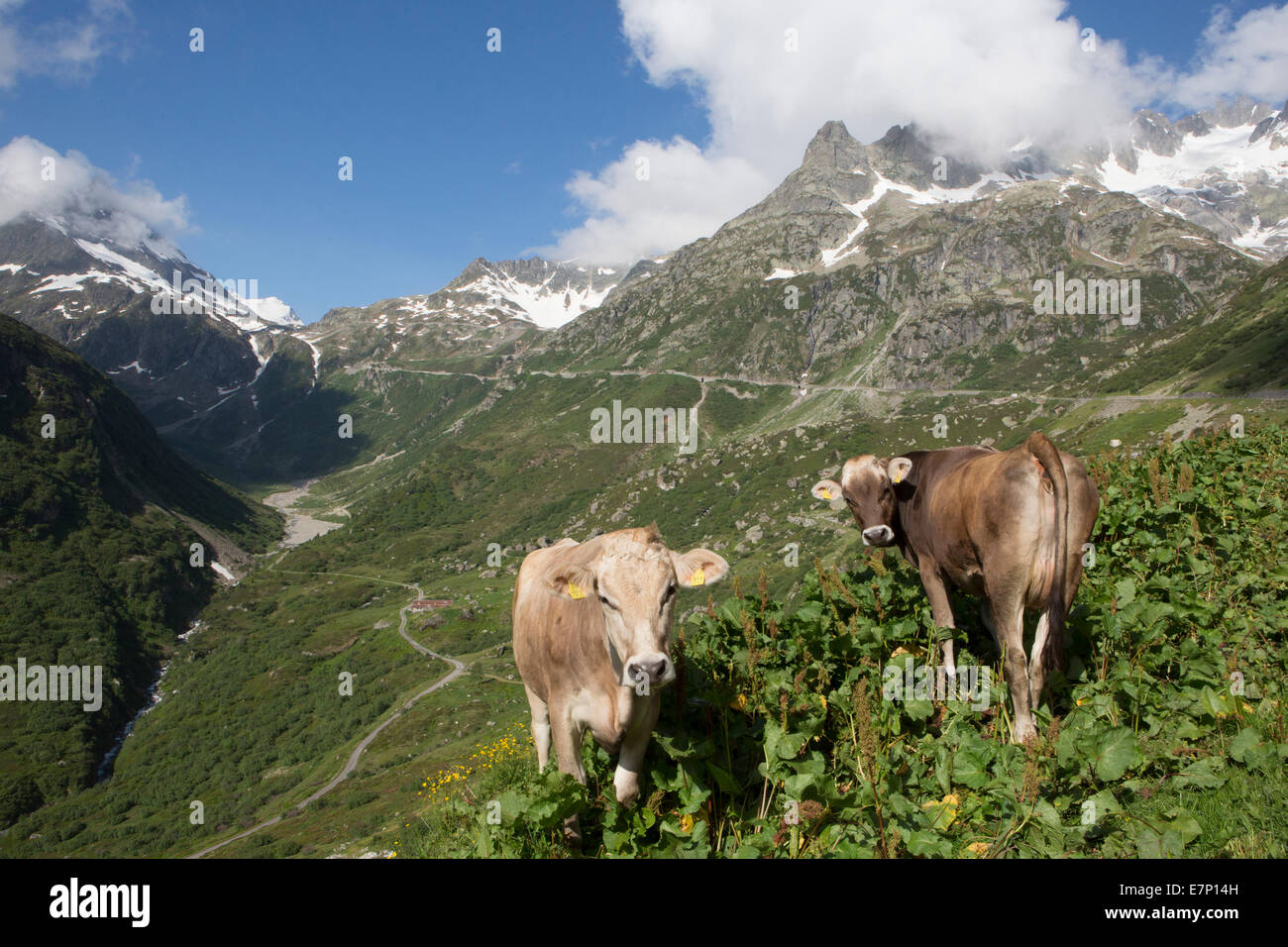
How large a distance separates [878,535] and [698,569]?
4.69 metres

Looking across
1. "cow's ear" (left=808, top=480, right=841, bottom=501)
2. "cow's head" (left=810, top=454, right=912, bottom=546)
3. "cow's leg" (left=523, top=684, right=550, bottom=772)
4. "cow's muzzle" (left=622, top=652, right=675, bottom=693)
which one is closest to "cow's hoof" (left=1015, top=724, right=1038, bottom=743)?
"cow's head" (left=810, top=454, right=912, bottom=546)

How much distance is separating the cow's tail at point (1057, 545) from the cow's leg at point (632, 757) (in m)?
4.73

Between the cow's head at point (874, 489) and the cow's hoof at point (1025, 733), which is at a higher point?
the cow's head at point (874, 489)

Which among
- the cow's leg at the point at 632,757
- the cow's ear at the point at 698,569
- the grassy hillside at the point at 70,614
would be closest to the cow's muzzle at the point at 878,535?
the cow's ear at the point at 698,569

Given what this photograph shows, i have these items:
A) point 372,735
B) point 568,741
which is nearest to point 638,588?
point 568,741

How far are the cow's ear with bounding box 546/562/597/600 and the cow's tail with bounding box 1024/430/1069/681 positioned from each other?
5.27 m

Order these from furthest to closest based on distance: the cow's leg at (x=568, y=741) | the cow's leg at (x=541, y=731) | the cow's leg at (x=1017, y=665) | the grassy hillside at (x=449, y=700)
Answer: the cow's leg at (x=541, y=731)
the grassy hillside at (x=449, y=700)
the cow's leg at (x=1017, y=665)
the cow's leg at (x=568, y=741)

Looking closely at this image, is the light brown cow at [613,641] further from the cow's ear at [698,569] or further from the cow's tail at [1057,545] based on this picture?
the cow's tail at [1057,545]

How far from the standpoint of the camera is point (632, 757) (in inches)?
255

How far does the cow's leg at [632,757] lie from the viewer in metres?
6.41

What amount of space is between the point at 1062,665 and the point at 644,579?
5778 millimetres

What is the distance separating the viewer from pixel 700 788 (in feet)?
20.8
